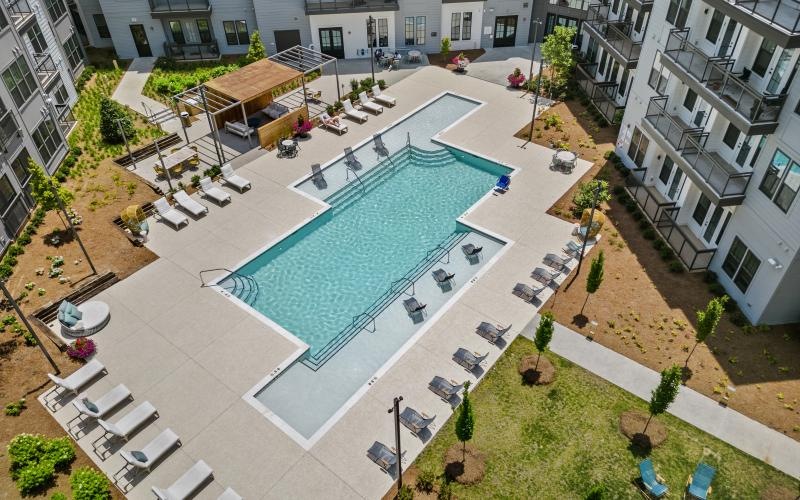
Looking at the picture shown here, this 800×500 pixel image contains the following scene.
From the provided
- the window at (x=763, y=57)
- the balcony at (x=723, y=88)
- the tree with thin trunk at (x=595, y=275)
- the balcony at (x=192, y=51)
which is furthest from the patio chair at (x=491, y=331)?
the balcony at (x=192, y=51)

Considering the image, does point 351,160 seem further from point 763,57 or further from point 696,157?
point 763,57

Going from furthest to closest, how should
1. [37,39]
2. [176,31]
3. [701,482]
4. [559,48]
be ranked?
[176,31] → [559,48] → [37,39] → [701,482]

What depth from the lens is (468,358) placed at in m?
20.9

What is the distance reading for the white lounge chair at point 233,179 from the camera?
30.2m

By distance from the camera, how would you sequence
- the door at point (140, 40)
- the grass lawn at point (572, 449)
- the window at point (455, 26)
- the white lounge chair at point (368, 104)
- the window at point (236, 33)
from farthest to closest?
the window at point (236, 33)
the window at point (455, 26)
the door at point (140, 40)
the white lounge chair at point (368, 104)
the grass lawn at point (572, 449)

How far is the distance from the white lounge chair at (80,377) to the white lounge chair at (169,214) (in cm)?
879

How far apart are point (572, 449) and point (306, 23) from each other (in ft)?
121

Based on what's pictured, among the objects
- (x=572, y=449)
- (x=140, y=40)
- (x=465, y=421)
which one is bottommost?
(x=572, y=449)

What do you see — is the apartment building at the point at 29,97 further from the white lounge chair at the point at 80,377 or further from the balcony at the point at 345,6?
the balcony at the point at 345,6

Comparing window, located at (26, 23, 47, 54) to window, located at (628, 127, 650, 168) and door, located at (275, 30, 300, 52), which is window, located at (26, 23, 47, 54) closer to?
door, located at (275, 30, 300, 52)

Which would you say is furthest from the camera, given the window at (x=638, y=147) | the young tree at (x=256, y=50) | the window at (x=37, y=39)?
the young tree at (x=256, y=50)

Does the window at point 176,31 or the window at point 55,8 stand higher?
the window at point 55,8

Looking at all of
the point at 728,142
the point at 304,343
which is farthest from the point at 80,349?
the point at 728,142

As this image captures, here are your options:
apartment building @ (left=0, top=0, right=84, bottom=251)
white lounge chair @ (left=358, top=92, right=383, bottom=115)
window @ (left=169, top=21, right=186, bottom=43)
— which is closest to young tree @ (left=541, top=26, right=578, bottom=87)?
white lounge chair @ (left=358, top=92, right=383, bottom=115)
